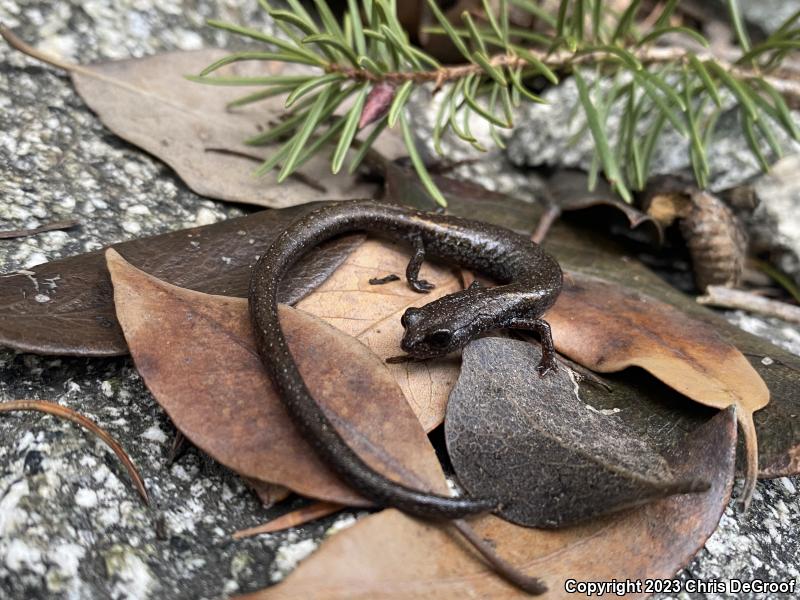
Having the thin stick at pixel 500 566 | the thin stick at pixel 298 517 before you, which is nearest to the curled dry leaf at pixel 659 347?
the thin stick at pixel 500 566

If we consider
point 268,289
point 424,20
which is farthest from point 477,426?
point 424,20

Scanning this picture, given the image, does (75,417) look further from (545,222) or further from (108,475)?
(545,222)

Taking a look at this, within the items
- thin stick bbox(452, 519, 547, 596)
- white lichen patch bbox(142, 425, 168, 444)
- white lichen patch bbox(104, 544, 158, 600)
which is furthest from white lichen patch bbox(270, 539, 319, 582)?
white lichen patch bbox(142, 425, 168, 444)

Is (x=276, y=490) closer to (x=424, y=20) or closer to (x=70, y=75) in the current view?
(x=70, y=75)

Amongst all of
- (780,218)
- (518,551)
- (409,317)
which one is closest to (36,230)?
(409,317)

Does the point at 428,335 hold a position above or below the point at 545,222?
below

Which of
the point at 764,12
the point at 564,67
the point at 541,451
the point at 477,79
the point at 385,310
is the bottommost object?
the point at 385,310
